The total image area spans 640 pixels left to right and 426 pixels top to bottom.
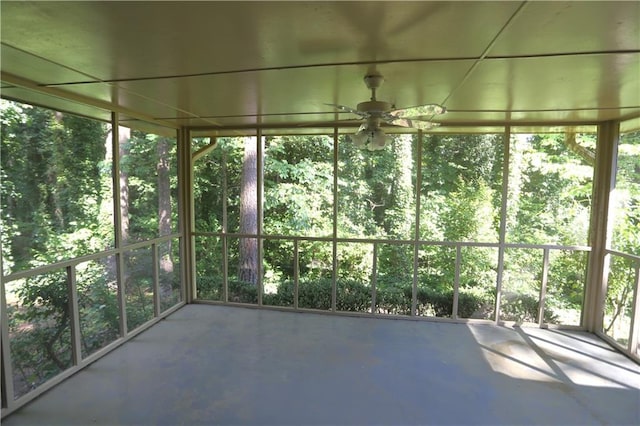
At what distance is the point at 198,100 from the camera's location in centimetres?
318

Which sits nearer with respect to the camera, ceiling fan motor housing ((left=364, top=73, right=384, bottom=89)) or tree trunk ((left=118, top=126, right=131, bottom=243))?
ceiling fan motor housing ((left=364, top=73, right=384, bottom=89))

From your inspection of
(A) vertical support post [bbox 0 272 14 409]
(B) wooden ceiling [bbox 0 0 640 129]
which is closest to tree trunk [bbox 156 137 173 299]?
(B) wooden ceiling [bbox 0 0 640 129]

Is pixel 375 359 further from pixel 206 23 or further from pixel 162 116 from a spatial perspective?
pixel 162 116

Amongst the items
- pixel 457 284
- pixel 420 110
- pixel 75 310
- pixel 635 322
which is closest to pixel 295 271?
pixel 457 284

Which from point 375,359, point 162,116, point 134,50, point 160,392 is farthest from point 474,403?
point 162,116

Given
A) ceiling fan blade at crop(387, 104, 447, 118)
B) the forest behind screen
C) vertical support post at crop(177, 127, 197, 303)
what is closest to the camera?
ceiling fan blade at crop(387, 104, 447, 118)

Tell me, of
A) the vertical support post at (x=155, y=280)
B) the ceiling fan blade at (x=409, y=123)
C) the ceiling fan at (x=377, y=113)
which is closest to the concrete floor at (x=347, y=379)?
the vertical support post at (x=155, y=280)

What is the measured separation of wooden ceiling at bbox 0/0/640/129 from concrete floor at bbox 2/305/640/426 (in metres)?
2.58

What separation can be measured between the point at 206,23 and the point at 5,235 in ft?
8.46

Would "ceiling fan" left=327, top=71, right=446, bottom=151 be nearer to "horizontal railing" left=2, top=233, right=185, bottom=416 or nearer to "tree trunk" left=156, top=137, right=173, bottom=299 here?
"horizontal railing" left=2, top=233, right=185, bottom=416

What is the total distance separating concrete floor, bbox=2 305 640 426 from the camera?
2.56 m

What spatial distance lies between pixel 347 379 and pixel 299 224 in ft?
11.7

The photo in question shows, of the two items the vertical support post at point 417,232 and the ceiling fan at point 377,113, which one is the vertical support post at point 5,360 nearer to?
the ceiling fan at point 377,113

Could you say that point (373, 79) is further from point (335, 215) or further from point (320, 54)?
point (335, 215)
